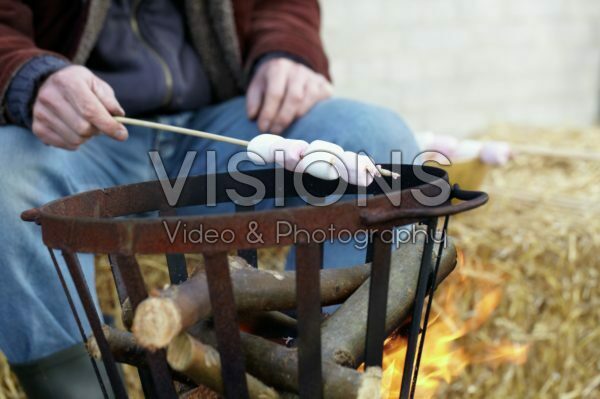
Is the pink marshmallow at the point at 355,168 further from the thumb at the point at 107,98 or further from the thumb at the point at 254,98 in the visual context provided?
the thumb at the point at 254,98

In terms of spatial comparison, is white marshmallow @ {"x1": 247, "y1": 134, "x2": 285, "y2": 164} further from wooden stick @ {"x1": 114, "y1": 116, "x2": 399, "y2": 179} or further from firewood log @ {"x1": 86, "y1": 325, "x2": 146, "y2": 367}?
firewood log @ {"x1": 86, "y1": 325, "x2": 146, "y2": 367}

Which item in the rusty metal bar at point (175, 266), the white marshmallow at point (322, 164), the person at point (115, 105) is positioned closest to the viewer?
the white marshmallow at point (322, 164)

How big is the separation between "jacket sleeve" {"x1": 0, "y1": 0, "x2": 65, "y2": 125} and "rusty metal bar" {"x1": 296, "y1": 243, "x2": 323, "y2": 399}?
709mm

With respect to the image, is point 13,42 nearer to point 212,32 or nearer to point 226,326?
point 212,32

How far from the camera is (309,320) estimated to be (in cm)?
79

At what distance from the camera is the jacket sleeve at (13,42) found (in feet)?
3.97

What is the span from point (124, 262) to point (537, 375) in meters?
1.45

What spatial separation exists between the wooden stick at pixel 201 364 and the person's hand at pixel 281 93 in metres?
0.68

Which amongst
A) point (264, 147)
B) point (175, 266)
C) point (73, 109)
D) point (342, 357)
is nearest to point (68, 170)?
point (73, 109)

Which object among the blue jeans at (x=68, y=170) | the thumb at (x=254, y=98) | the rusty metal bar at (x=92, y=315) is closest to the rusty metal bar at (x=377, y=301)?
the rusty metal bar at (x=92, y=315)

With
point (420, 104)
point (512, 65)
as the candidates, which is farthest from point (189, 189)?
point (512, 65)

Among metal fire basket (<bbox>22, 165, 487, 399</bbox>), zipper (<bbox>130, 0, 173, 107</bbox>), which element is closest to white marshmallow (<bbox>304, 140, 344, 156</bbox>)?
metal fire basket (<bbox>22, 165, 487, 399</bbox>)

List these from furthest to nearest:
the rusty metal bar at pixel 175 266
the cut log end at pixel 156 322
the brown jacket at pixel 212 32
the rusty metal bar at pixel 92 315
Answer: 1. the brown jacket at pixel 212 32
2. the rusty metal bar at pixel 175 266
3. the rusty metal bar at pixel 92 315
4. the cut log end at pixel 156 322

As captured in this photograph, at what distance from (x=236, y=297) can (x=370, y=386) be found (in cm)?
19
